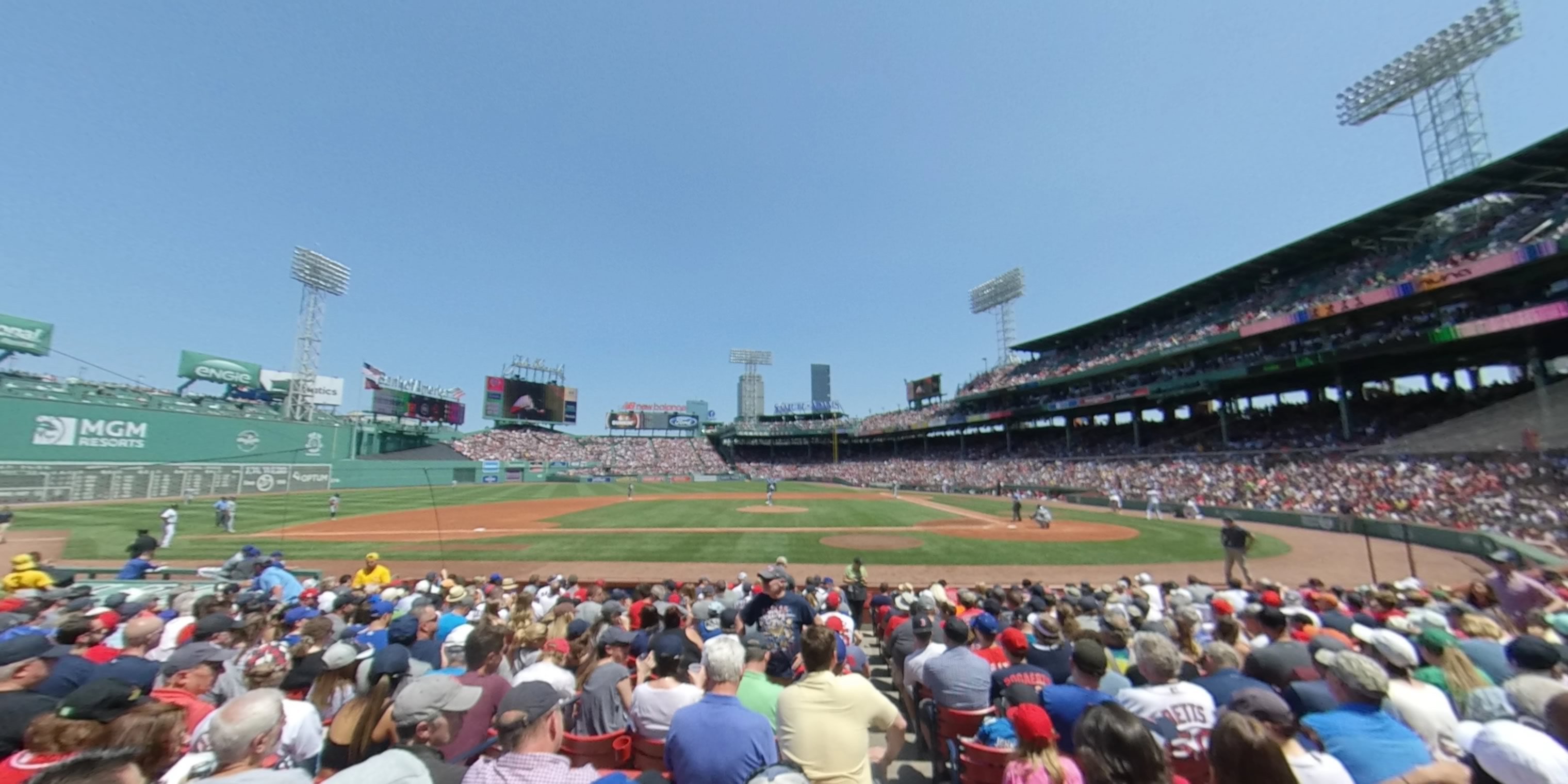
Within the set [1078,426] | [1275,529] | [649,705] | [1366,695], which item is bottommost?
[1275,529]

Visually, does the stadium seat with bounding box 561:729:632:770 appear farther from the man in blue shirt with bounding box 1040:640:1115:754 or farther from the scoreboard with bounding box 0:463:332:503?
the scoreboard with bounding box 0:463:332:503

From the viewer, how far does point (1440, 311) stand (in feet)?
92.7

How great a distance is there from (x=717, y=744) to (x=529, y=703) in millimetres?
1058

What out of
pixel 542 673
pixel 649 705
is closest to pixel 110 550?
pixel 542 673

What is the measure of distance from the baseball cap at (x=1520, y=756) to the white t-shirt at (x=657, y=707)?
4.51 meters

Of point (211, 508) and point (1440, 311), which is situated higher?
point (1440, 311)

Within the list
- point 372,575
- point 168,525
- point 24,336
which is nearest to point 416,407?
point 24,336

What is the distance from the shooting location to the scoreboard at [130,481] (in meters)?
31.3

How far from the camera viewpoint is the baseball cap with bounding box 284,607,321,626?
23.4 ft

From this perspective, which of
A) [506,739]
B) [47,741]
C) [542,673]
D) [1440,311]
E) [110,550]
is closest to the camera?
[506,739]

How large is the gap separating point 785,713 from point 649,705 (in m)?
1.24

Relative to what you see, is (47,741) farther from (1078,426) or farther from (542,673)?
(1078,426)

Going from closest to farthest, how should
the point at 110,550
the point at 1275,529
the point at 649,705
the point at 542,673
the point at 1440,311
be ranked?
the point at 649,705 → the point at 542,673 → the point at 110,550 → the point at 1275,529 → the point at 1440,311

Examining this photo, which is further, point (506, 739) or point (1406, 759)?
point (1406, 759)
